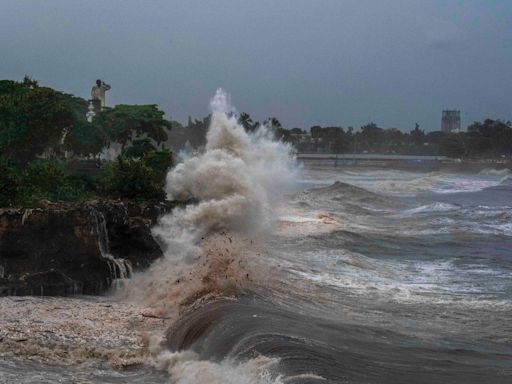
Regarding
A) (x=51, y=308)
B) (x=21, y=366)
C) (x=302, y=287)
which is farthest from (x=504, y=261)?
(x=21, y=366)

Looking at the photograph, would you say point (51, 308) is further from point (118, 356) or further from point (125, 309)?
point (118, 356)

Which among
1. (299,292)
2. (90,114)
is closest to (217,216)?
(299,292)

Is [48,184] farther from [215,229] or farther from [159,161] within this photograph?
[159,161]

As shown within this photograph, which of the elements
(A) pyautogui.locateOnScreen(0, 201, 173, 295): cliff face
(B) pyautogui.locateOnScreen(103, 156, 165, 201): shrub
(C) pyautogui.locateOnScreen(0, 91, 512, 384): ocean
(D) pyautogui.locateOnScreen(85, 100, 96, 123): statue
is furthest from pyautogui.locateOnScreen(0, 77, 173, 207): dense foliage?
(C) pyautogui.locateOnScreen(0, 91, 512, 384): ocean

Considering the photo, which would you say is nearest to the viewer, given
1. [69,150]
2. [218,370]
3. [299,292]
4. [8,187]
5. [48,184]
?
[218,370]

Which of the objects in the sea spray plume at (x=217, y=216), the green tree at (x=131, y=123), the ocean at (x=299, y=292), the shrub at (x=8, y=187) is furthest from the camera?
the green tree at (x=131, y=123)

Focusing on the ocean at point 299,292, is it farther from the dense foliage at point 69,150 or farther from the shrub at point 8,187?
the shrub at point 8,187

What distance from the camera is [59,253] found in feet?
49.0

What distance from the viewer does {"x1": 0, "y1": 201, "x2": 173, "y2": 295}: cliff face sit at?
1409 centimetres

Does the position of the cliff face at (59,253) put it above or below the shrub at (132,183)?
Result: below

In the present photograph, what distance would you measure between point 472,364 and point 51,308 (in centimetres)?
674

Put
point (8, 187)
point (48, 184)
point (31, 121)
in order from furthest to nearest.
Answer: point (31, 121)
point (48, 184)
point (8, 187)

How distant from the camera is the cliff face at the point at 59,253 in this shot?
1409cm

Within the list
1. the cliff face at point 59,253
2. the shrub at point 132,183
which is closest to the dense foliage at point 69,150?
the shrub at point 132,183
